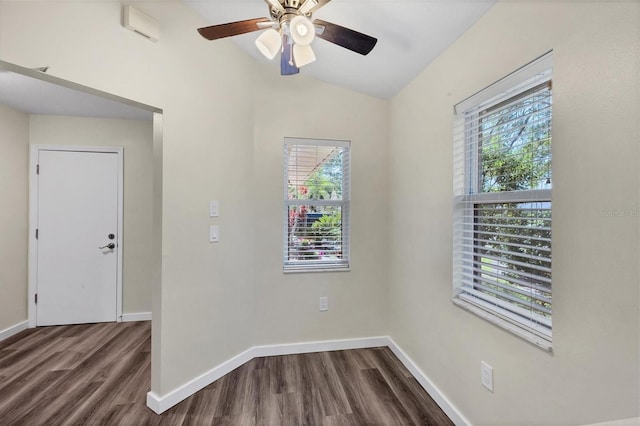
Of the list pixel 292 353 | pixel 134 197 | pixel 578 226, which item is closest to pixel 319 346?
pixel 292 353

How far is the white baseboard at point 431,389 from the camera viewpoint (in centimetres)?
166

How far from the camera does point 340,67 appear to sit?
2.21 m

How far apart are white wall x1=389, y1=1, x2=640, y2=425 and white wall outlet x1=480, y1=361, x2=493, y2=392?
0.10ft

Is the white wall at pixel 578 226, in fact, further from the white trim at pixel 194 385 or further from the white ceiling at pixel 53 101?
the white ceiling at pixel 53 101

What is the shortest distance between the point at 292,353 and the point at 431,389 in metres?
1.17

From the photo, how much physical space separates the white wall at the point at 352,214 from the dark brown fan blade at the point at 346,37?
3.72 ft

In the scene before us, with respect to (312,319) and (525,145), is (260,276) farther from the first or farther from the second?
(525,145)

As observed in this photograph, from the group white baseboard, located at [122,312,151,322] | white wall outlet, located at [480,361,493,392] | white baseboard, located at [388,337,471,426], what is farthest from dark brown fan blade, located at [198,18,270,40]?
white baseboard, located at [122,312,151,322]

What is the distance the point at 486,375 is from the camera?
1450 millimetres

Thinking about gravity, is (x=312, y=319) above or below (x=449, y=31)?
below

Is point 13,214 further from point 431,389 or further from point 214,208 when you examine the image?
point 431,389

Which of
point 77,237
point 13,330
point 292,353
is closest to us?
point 292,353

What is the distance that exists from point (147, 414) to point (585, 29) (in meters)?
2.94

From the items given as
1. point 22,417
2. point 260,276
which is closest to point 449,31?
point 260,276
